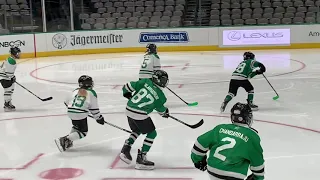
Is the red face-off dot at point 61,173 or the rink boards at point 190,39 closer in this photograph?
the red face-off dot at point 61,173

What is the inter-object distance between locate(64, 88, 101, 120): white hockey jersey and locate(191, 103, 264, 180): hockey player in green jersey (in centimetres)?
246

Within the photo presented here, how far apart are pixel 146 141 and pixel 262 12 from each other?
1472cm

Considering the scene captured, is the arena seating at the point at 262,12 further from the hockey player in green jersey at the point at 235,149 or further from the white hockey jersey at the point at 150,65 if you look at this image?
the hockey player in green jersey at the point at 235,149

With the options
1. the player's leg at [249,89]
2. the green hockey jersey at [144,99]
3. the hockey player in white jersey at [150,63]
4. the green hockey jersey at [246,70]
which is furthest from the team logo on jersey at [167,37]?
the green hockey jersey at [144,99]

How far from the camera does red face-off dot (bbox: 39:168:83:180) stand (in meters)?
4.64

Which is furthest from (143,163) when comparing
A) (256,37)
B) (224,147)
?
(256,37)

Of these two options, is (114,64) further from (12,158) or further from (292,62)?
(12,158)

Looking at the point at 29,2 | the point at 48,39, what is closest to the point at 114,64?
the point at 48,39

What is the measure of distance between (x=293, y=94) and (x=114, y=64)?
6393mm

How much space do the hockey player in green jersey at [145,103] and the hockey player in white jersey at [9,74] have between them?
3598 millimetres

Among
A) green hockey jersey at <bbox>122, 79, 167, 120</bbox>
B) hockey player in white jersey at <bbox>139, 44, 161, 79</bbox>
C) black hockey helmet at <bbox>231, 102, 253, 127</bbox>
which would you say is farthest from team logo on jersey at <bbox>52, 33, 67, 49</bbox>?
black hockey helmet at <bbox>231, 102, 253, 127</bbox>

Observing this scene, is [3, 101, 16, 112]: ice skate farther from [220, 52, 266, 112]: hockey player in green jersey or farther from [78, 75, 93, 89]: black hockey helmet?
[220, 52, 266, 112]: hockey player in green jersey

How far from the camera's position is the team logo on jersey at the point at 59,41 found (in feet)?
54.9

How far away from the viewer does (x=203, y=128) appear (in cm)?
646
